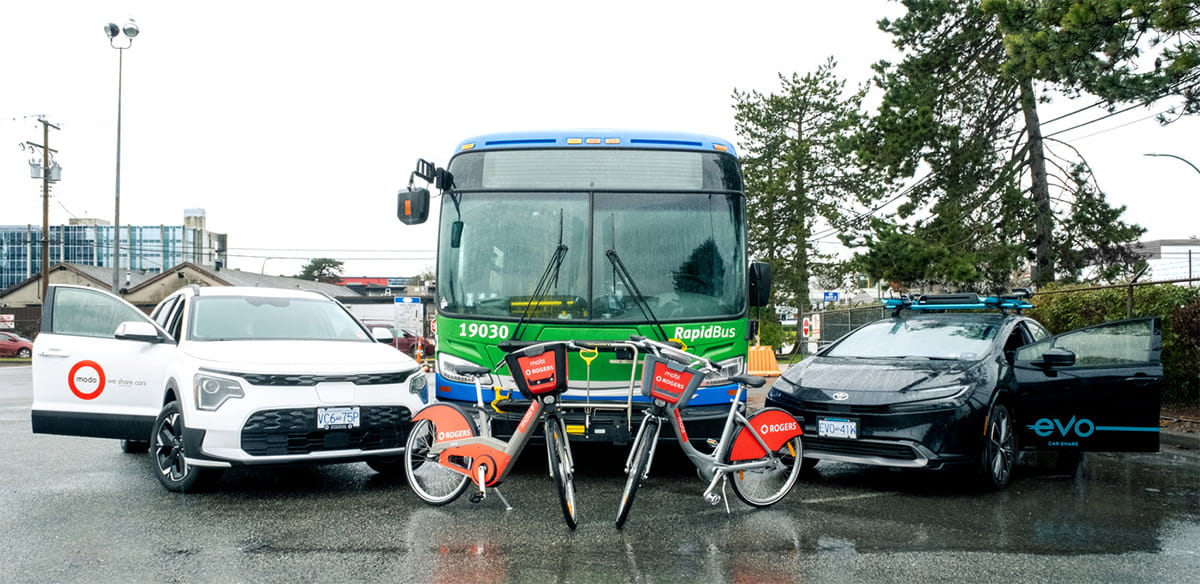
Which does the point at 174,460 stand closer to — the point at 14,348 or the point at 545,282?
the point at 545,282

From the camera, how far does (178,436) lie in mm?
7320

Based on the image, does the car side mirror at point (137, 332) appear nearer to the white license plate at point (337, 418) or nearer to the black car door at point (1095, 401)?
the white license plate at point (337, 418)

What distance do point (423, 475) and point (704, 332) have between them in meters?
2.52

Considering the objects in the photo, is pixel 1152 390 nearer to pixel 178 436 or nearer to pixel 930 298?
pixel 930 298

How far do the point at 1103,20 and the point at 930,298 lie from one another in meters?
3.87

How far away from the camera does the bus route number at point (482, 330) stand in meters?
7.99

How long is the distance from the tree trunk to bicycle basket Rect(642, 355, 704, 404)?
18500 millimetres

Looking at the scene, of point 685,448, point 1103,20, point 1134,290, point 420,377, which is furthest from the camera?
point 1134,290

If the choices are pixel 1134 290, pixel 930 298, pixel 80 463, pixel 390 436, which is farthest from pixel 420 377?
pixel 1134 290

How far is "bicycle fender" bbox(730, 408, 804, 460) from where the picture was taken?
6855 mm

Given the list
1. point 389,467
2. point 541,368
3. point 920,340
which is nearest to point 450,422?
point 541,368

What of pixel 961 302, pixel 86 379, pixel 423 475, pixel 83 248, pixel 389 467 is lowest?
pixel 389 467

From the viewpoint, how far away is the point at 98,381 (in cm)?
817

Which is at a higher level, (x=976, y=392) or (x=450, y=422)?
(x=976, y=392)
